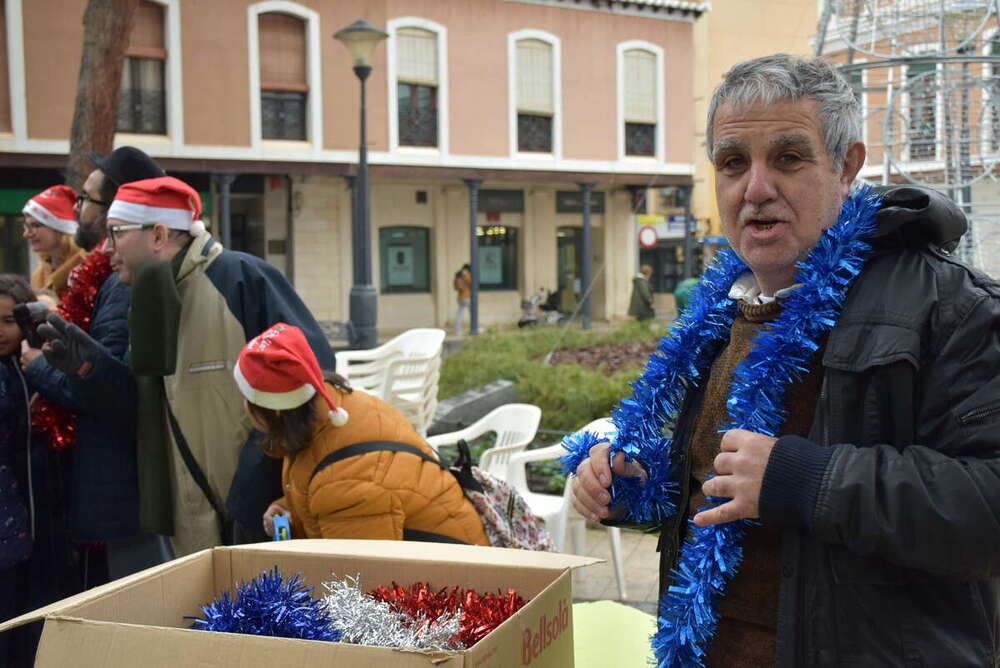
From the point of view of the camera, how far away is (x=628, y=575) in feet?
18.0

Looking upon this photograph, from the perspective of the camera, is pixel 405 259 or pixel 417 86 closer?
pixel 417 86

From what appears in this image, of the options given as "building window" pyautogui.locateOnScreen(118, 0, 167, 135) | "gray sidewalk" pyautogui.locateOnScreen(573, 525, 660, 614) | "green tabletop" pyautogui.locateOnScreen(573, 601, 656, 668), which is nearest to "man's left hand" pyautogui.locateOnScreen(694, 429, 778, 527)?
"green tabletop" pyautogui.locateOnScreen(573, 601, 656, 668)

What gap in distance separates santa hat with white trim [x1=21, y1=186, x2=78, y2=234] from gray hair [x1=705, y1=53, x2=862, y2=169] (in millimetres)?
4129

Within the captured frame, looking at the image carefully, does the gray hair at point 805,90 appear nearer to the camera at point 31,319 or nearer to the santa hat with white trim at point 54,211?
the camera at point 31,319

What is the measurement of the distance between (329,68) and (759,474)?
22220 millimetres

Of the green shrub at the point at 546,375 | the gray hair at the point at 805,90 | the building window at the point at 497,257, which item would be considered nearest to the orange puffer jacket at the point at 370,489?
the gray hair at the point at 805,90

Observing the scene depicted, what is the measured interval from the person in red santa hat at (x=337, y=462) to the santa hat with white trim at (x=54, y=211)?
8.21 ft

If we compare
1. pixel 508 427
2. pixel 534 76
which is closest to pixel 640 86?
pixel 534 76

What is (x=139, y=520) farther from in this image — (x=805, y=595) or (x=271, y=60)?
(x=271, y=60)

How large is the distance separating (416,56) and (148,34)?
6.06 m

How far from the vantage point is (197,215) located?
3.51 metres

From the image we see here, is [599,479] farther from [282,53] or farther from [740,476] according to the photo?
[282,53]

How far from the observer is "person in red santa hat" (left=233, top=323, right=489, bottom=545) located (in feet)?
9.22

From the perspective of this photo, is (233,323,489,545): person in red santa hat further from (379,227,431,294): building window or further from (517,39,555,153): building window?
(517,39,555,153): building window
